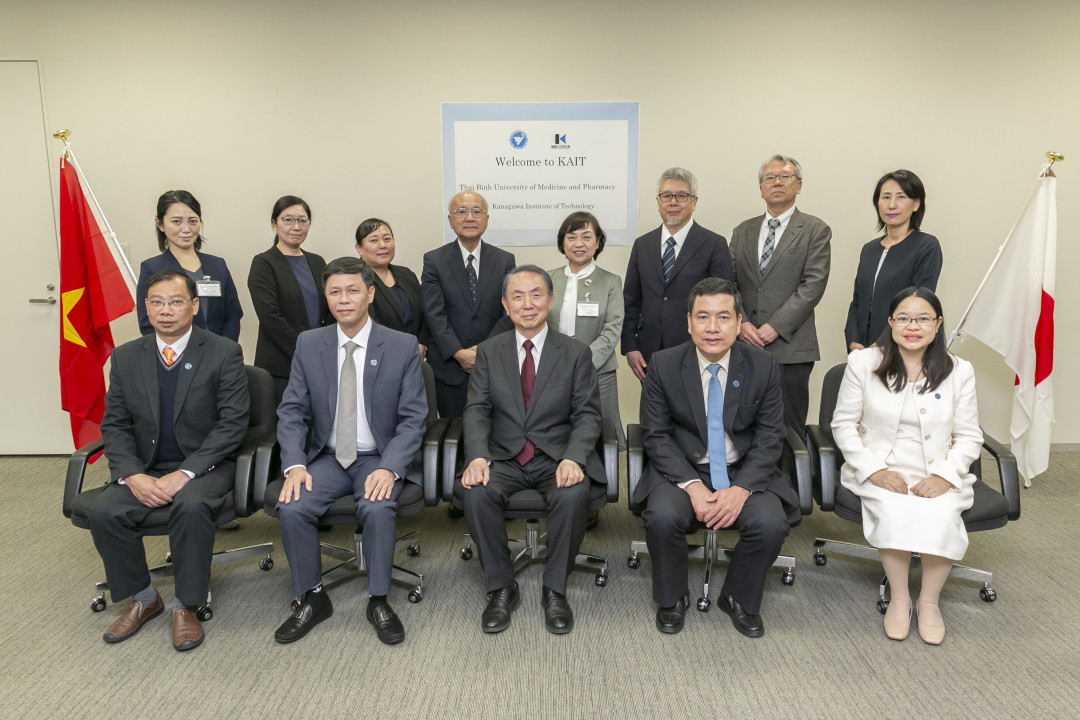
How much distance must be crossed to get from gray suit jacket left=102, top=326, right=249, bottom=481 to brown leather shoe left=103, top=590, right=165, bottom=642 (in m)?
0.52

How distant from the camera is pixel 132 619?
265cm

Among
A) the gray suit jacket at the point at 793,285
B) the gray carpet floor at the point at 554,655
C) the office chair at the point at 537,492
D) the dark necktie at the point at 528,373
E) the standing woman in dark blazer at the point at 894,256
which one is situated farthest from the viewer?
the gray suit jacket at the point at 793,285

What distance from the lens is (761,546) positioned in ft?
8.54

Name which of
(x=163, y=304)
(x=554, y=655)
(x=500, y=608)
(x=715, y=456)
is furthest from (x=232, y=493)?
(x=715, y=456)

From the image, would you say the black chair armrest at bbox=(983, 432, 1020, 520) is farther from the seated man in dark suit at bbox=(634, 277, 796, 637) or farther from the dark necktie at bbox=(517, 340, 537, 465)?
the dark necktie at bbox=(517, 340, 537, 465)

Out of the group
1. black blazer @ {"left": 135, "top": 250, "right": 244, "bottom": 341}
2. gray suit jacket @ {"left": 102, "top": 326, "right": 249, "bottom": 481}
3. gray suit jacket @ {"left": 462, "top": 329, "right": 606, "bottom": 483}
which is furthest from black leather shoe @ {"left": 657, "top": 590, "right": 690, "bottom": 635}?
black blazer @ {"left": 135, "top": 250, "right": 244, "bottom": 341}

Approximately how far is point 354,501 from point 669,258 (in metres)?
1.98

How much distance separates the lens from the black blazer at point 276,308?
3639 mm

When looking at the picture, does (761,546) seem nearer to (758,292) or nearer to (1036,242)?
(758,292)

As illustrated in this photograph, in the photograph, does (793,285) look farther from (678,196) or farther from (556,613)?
(556,613)

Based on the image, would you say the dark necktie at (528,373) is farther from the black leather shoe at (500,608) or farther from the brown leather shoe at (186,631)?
the brown leather shoe at (186,631)

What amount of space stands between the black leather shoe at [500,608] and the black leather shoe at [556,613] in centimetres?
13

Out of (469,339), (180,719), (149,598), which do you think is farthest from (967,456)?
(149,598)

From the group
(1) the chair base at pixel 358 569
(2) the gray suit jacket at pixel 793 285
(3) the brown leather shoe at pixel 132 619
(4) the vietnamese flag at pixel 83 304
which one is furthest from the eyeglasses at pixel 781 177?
(4) the vietnamese flag at pixel 83 304
